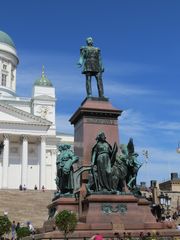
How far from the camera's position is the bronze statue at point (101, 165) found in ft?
46.0

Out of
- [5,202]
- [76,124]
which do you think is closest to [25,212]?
[5,202]

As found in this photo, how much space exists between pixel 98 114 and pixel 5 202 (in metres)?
29.7

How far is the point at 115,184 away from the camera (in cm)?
1440

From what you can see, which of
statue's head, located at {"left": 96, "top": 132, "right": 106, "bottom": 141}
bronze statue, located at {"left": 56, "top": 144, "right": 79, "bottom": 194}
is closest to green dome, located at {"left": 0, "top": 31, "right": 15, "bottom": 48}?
bronze statue, located at {"left": 56, "top": 144, "right": 79, "bottom": 194}

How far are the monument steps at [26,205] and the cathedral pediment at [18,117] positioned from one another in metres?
17.5

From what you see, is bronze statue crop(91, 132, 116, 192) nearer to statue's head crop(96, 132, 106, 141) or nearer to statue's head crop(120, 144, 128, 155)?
statue's head crop(96, 132, 106, 141)

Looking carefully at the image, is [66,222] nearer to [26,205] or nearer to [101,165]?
[101,165]

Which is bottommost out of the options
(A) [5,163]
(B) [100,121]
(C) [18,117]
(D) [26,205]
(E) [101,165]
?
(D) [26,205]

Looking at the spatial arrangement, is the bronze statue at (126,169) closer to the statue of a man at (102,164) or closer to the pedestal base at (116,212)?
the statue of a man at (102,164)

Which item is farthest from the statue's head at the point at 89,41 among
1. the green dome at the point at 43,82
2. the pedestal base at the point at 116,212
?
the green dome at the point at 43,82

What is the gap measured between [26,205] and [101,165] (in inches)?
1167

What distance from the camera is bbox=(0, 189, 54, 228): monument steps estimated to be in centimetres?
3709

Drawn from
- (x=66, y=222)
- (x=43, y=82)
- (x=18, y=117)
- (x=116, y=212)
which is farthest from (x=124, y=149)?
(x=43, y=82)

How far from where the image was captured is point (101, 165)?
45.9 feet
